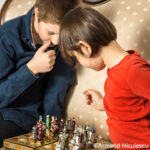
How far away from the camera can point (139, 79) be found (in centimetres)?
71

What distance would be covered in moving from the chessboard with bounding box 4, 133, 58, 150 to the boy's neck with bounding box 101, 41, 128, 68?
1.27 ft

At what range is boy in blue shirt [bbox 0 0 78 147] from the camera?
3.54 feet

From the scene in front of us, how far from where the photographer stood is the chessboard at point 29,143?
3.00 ft

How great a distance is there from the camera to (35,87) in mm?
1237

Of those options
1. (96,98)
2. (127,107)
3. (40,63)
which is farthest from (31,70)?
(127,107)

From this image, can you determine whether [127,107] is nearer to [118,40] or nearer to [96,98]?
[96,98]

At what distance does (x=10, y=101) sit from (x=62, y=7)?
49cm

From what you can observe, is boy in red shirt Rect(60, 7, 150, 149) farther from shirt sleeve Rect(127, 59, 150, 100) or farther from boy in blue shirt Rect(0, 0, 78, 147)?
boy in blue shirt Rect(0, 0, 78, 147)

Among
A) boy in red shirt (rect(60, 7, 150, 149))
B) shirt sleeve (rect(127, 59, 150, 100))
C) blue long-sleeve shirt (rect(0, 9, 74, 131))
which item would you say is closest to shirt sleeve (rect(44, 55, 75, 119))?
blue long-sleeve shirt (rect(0, 9, 74, 131))

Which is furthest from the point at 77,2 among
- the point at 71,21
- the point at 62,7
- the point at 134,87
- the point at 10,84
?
the point at 134,87

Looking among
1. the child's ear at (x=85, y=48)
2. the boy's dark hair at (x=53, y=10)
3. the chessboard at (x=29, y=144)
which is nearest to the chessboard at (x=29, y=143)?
the chessboard at (x=29, y=144)

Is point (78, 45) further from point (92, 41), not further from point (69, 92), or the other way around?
point (69, 92)

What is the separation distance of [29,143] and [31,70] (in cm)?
32

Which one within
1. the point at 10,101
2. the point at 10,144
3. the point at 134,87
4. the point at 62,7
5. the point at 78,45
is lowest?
the point at 10,144
